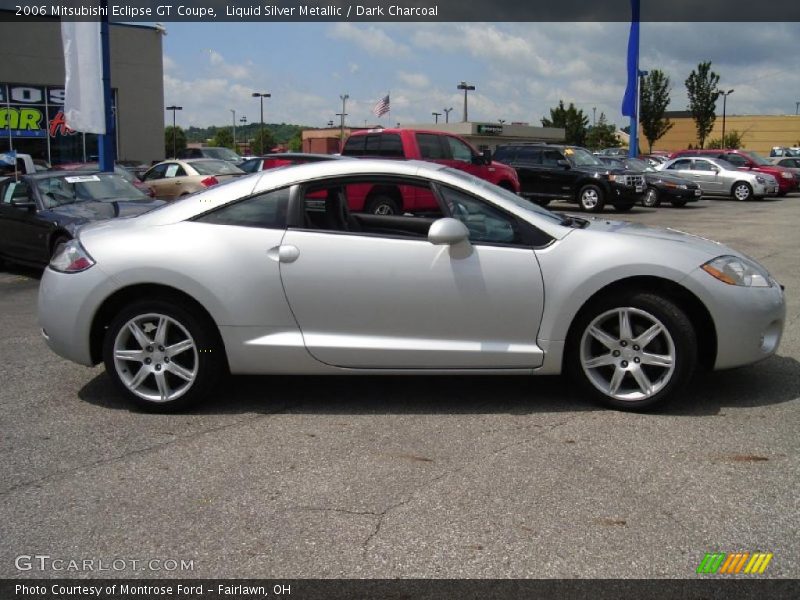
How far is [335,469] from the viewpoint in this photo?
3959mm

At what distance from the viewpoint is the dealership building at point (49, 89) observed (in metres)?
35.8

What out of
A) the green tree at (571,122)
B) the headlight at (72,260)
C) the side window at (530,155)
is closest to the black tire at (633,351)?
the headlight at (72,260)

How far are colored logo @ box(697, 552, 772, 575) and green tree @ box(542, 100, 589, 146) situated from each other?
81.1 metres

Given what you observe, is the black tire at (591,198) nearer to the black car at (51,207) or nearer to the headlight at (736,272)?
the black car at (51,207)

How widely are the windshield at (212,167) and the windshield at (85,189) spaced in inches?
279

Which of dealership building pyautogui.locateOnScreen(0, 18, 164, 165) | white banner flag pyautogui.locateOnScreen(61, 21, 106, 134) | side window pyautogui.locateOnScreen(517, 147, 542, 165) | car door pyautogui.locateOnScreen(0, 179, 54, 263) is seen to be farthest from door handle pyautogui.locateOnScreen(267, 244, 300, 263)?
dealership building pyautogui.locateOnScreen(0, 18, 164, 165)

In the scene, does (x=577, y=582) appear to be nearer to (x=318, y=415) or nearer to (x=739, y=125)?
(x=318, y=415)

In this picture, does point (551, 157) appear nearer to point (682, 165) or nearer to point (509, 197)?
point (682, 165)

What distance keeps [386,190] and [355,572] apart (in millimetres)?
2962

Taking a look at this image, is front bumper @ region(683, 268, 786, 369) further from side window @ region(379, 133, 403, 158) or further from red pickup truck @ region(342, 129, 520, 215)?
side window @ region(379, 133, 403, 158)

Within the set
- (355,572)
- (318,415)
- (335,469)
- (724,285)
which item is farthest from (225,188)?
(724,285)

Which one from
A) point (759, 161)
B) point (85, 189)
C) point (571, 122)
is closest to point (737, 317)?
point (85, 189)

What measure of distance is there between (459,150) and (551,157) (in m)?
6.25

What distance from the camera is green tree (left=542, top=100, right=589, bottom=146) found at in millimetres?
81856
